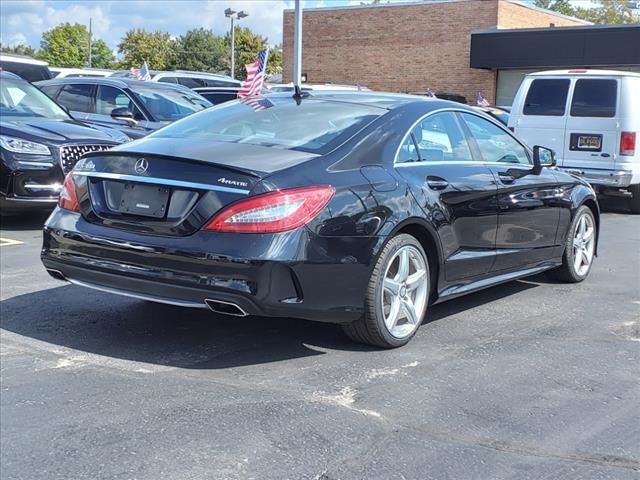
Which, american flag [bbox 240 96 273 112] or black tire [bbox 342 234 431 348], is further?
american flag [bbox 240 96 273 112]

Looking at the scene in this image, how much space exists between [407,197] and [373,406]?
1413 millimetres

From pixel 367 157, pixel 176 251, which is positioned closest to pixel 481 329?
pixel 367 157

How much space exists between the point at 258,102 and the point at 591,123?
7.79 meters

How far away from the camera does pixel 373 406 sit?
400 cm

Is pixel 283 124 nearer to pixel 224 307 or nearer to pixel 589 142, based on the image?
pixel 224 307

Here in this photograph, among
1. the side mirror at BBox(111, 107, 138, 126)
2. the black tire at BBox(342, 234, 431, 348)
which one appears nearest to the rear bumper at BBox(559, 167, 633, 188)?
the side mirror at BBox(111, 107, 138, 126)

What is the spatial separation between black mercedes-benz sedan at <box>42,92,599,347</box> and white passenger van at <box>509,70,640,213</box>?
6606mm

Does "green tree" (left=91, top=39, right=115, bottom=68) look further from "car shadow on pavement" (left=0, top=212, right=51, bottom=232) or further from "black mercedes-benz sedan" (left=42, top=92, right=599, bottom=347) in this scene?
"black mercedes-benz sedan" (left=42, top=92, right=599, bottom=347)

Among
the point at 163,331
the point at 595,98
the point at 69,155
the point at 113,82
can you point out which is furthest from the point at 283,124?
the point at 595,98

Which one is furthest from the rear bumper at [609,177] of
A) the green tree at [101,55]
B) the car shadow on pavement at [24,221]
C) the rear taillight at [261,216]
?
the green tree at [101,55]

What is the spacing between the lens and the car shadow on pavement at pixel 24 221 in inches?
369

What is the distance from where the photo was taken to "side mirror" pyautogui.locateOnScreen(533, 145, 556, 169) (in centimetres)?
636

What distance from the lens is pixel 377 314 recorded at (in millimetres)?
4688

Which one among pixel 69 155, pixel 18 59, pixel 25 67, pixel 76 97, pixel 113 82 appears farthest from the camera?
pixel 25 67
